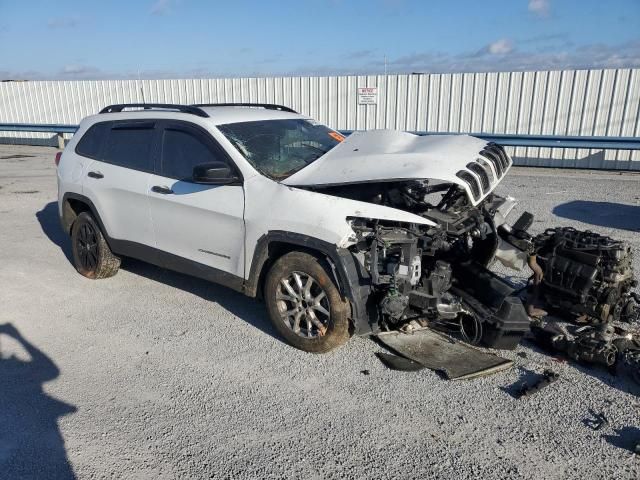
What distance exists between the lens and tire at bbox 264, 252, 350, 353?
3951mm

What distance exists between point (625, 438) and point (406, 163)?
7.46ft

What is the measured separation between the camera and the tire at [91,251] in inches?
228

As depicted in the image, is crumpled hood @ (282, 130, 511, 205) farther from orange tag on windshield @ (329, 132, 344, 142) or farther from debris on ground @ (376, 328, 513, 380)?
debris on ground @ (376, 328, 513, 380)

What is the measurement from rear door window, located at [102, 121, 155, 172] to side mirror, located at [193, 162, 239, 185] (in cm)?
112

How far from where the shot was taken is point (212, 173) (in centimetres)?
414

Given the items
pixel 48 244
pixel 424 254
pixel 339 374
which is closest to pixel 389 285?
pixel 424 254

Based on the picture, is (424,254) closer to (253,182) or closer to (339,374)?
(339,374)

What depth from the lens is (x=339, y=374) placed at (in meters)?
3.90

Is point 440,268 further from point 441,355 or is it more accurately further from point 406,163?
point 406,163

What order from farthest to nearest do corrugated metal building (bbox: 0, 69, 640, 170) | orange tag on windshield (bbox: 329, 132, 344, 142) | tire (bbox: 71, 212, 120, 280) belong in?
corrugated metal building (bbox: 0, 69, 640, 170) → tire (bbox: 71, 212, 120, 280) → orange tag on windshield (bbox: 329, 132, 344, 142)

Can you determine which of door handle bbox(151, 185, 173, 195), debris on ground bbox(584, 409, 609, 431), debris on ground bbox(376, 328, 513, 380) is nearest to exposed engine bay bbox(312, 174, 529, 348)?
debris on ground bbox(376, 328, 513, 380)

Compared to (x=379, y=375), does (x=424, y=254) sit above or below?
above

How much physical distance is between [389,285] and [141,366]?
2054 millimetres

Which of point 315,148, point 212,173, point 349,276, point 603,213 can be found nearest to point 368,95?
point 603,213
